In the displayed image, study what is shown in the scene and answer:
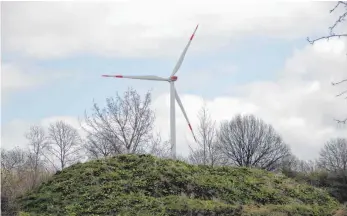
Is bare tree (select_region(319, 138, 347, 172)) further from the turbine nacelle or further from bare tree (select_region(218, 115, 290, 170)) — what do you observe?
the turbine nacelle

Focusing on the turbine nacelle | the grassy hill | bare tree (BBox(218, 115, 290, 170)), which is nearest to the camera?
the grassy hill

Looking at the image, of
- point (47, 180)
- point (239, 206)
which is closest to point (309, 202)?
point (239, 206)

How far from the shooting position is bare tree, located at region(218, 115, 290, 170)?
172 feet

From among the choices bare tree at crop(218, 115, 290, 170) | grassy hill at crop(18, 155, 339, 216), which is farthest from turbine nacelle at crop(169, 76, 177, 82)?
bare tree at crop(218, 115, 290, 170)

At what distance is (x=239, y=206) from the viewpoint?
16875 millimetres

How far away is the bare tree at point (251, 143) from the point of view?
52.5m

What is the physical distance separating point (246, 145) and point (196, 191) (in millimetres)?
36017

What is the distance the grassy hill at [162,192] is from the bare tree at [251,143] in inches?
1209

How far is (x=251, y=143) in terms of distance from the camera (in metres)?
53.0

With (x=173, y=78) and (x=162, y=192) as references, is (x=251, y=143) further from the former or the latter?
(x=162, y=192)

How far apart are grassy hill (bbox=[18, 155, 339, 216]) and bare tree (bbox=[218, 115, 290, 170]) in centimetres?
3071

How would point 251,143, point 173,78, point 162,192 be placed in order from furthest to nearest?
point 251,143
point 173,78
point 162,192

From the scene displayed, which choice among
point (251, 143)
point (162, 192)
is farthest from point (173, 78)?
point (251, 143)

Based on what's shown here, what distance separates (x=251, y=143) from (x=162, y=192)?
36973mm
